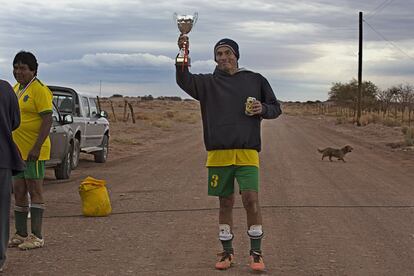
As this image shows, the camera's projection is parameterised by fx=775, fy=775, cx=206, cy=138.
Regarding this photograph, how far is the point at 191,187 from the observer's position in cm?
1366

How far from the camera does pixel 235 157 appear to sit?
6711mm

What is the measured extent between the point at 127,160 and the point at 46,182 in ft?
20.2

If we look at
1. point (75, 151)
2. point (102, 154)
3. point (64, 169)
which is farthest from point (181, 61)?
point (102, 154)

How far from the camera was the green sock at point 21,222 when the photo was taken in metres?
7.87

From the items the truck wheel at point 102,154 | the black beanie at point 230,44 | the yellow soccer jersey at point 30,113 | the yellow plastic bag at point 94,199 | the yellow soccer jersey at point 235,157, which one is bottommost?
the truck wheel at point 102,154

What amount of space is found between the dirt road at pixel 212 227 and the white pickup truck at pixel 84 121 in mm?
1072

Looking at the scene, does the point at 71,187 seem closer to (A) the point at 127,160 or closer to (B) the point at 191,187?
(B) the point at 191,187

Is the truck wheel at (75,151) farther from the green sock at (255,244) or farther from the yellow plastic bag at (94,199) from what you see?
the green sock at (255,244)

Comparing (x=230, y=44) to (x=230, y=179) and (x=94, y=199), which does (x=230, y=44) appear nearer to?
(x=230, y=179)

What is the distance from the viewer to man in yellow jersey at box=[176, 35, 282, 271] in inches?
263

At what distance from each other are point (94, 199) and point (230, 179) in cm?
362

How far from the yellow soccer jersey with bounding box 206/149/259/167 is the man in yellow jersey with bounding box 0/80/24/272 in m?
1.68

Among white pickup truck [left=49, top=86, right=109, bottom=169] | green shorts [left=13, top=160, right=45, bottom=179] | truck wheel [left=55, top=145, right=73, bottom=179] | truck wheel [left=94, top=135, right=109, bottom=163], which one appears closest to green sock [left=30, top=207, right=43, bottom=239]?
green shorts [left=13, top=160, right=45, bottom=179]

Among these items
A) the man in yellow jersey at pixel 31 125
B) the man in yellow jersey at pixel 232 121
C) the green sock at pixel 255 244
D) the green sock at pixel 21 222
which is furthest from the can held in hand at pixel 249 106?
the green sock at pixel 21 222
